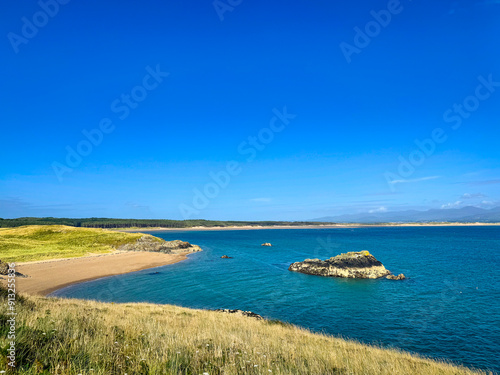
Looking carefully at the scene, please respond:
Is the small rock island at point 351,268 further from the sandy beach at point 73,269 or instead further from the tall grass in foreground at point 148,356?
the tall grass in foreground at point 148,356

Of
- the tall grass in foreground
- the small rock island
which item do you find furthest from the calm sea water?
the tall grass in foreground

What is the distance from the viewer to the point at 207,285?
37.4 m

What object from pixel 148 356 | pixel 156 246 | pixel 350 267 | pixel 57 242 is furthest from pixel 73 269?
pixel 148 356

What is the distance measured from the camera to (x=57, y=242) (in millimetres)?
75500

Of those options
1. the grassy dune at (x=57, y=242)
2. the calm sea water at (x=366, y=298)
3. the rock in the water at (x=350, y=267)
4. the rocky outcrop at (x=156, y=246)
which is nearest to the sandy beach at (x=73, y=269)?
the calm sea water at (x=366, y=298)

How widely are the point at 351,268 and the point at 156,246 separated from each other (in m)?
54.3

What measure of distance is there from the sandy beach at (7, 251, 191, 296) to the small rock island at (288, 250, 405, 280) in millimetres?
Answer: 29358

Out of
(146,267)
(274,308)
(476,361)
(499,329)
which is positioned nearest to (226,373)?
(476,361)

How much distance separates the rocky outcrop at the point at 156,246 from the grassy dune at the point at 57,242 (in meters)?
3.13

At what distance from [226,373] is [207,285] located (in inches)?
1239

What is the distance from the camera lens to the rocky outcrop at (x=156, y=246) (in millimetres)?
75544

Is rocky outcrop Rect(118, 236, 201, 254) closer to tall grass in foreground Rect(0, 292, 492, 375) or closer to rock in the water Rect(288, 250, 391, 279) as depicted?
rock in the water Rect(288, 250, 391, 279)

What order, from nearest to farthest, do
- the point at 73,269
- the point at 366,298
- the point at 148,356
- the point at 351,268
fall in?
the point at 148,356 → the point at 366,298 → the point at 351,268 → the point at 73,269

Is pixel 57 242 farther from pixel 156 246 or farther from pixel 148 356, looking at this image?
pixel 148 356
